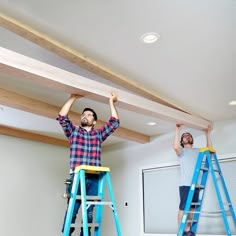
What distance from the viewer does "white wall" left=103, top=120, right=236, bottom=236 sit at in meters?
5.58

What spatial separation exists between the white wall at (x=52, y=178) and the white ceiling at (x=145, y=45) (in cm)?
183

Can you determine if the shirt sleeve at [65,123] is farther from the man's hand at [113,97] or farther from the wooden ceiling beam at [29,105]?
the wooden ceiling beam at [29,105]

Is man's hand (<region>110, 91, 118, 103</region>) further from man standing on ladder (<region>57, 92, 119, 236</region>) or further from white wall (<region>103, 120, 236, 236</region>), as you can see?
white wall (<region>103, 120, 236, 236</region>)

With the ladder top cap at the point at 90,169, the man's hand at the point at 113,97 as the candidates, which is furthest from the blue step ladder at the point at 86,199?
the man's hand at the point at 113,97

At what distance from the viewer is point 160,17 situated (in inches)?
91.6

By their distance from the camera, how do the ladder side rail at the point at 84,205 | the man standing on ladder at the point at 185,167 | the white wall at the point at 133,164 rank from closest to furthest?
1. the ladder side rail at the point at 84,205
2. the man standing on ladder at the point at 185,167
3. the white wall at the point at 133,164

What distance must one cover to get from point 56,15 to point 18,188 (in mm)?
4186

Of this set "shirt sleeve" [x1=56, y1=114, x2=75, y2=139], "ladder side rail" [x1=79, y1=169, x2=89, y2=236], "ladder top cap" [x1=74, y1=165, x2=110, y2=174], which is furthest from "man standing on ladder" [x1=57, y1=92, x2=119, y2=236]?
"ladder side rail" [x1=79, y1=169, x2=89, y2=236]

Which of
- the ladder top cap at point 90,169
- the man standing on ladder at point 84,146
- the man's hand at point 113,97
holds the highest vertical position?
the man's hand at point 113,97

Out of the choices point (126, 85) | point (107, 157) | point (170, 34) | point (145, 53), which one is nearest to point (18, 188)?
point (107, 157)

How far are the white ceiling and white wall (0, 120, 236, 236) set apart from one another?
1832mm

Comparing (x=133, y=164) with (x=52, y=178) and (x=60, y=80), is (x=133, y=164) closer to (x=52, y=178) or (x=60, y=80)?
(x=52, y=178)

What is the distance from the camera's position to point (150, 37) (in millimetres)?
2613

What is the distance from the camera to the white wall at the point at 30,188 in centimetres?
538
